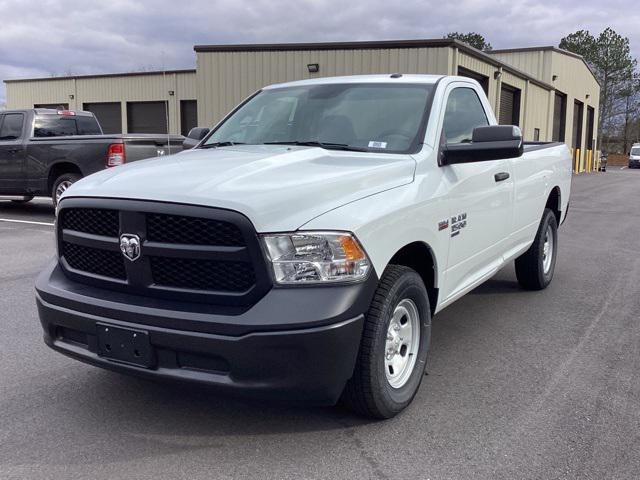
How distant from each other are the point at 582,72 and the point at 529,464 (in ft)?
Answer: 141

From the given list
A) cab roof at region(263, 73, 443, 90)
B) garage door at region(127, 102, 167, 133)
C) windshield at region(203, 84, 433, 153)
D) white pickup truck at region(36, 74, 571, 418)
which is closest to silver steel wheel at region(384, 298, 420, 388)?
white pickup truck at region(36, 74, 571, 418)

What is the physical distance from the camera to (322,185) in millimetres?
3076

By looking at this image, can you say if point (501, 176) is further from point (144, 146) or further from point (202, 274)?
point (144, 146)

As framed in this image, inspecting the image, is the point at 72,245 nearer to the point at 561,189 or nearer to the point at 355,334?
the point at 355,334

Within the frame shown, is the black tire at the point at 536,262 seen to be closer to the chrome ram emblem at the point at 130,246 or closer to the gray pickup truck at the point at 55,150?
the chrome ram emblem at the point at 130,246

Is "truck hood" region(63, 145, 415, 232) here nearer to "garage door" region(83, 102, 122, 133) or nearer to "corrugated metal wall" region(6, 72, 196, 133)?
"corrugated metal wall" region(6, 72, 196, 133)

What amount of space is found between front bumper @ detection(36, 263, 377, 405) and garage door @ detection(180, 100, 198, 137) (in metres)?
28.7

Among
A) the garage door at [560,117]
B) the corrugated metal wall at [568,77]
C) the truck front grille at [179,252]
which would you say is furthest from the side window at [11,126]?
the garage door at [560,117]

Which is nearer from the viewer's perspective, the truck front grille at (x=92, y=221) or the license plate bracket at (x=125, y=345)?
the license plate bracket at (x=125, y=345)

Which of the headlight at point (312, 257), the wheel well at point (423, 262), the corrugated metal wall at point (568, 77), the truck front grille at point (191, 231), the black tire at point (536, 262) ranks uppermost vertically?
the corrugated metal wall at point (568, 77)

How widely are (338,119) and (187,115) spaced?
91.3 ft

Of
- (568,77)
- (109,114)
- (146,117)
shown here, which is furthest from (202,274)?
(568,77)

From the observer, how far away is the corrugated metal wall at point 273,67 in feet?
60.8

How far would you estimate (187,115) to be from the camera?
30.9m
